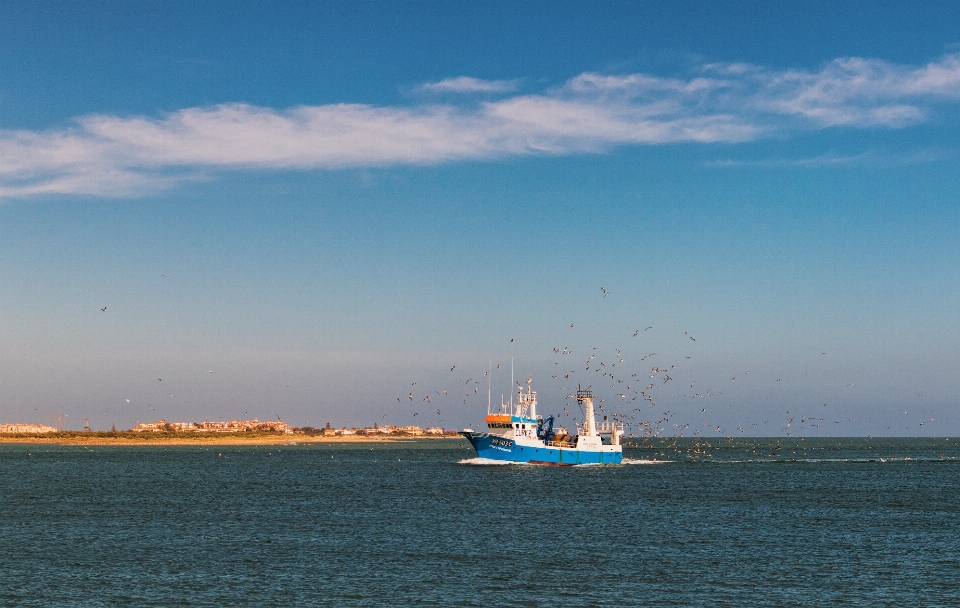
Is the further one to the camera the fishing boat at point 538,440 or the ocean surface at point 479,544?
the fishing boat at point 538,440

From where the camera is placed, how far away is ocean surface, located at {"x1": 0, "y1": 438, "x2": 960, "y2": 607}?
4262 centimetres

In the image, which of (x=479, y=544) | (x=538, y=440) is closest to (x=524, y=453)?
(x=538, y=440)

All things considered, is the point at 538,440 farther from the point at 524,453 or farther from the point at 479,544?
the point at 479,544

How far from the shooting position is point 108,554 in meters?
53.1

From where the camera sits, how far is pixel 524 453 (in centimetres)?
12800

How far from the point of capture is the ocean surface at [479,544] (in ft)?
140

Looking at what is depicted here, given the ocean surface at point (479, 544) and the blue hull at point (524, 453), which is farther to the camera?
the blue hull at point (524, 453)

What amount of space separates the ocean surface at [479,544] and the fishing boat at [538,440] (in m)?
19.0

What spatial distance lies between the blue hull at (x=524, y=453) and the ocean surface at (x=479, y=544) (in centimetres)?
1886

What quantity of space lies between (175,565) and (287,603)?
39.1ft

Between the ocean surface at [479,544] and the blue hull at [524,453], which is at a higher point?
the blue hull at [524,453]

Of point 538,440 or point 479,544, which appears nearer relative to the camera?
point 479,544

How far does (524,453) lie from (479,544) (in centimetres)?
7104

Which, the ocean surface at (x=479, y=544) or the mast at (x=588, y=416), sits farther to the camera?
the mast at (x=588, y=416)
